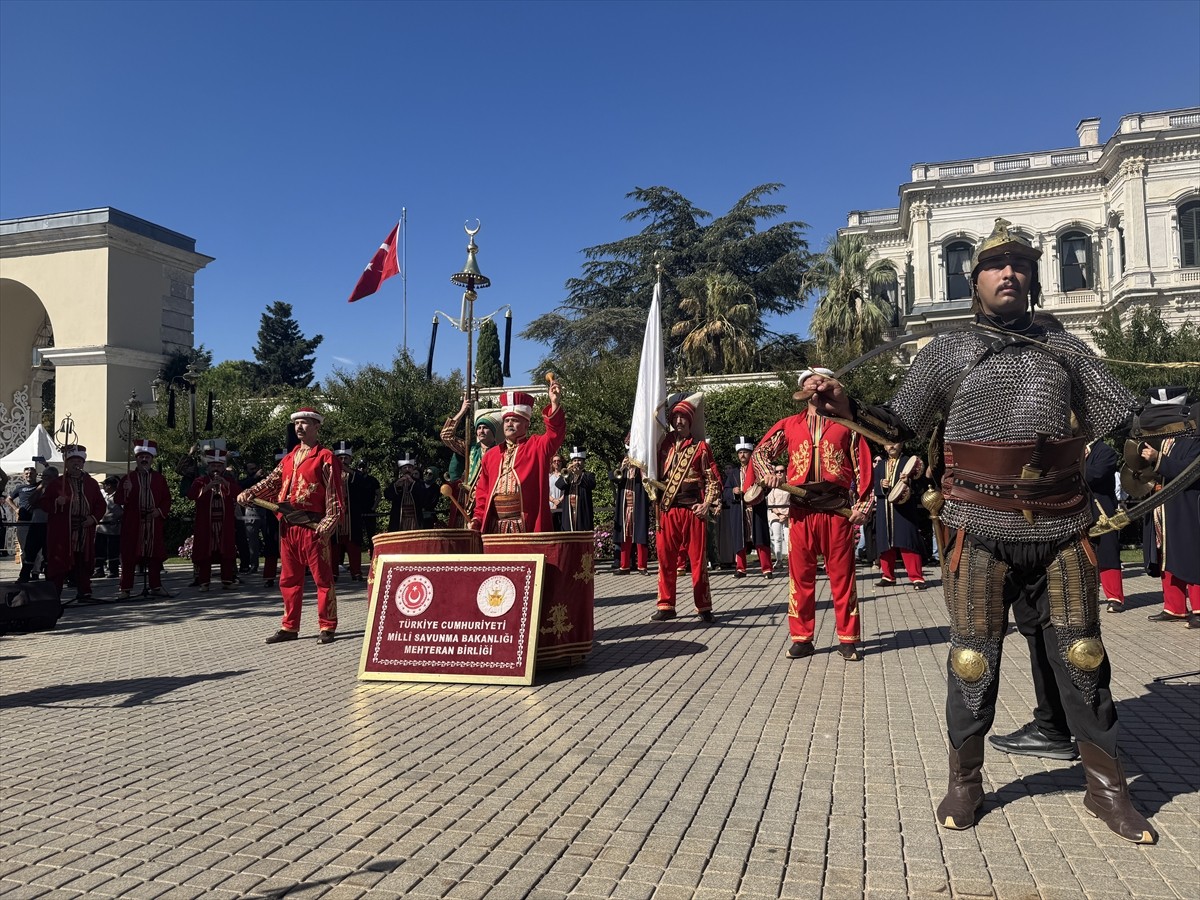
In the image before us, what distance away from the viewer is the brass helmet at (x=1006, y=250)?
3.81 m

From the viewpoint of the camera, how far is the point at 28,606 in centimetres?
642

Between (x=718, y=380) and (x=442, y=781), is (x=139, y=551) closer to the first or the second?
(x=442, y=781)

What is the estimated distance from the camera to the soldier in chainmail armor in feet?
11.6

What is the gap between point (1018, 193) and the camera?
1853 inches

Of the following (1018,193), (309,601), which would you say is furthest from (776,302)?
(309,601)

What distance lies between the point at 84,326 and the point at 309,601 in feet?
52.0

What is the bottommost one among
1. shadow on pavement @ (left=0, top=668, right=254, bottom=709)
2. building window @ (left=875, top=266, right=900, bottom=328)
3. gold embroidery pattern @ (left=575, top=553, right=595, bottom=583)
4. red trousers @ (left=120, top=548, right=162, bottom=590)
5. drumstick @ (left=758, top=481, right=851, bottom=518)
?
shadow on pavement @ (left=0, top=668, right=254, bottom=709)

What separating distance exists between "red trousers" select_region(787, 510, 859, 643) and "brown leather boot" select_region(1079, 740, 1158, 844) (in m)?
3.48

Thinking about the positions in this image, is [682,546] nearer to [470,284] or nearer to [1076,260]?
[470,284]

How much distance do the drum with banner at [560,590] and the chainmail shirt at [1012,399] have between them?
10.9 feet

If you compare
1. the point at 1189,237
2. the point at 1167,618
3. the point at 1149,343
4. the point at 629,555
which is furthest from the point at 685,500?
the point at 1189,237

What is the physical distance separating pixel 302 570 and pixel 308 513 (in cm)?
60

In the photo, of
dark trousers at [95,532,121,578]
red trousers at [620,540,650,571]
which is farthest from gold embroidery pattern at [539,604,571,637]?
dark trousers at [95,532,121,578]

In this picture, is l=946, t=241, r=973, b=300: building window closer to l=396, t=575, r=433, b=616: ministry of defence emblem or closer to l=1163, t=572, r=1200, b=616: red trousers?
l=1163, t=572, r=1200, b=616: red trousers
